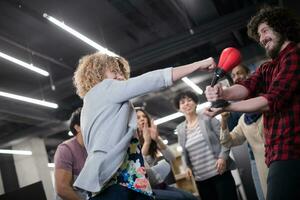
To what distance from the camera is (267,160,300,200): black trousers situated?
1.39m

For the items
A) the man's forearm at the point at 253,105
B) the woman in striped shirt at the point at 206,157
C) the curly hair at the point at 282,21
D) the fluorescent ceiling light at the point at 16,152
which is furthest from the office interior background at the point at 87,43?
the man's forearm at the point at 253,105

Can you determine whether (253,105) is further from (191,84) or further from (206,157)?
(191,84)

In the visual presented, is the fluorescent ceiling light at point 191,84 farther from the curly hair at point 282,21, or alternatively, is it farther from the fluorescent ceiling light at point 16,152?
the curly hair at point 282,21

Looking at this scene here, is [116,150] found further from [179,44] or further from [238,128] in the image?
[179,44]

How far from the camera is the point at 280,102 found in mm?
1497

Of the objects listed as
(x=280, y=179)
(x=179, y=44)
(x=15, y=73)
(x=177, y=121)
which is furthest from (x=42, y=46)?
(x=177, y=121)

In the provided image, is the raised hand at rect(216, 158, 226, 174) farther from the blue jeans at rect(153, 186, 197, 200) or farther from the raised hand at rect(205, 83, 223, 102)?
the raised hand at rect(205, 83, 223, 102)

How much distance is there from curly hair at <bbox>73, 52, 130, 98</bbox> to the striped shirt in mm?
1326

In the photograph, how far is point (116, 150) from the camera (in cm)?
155

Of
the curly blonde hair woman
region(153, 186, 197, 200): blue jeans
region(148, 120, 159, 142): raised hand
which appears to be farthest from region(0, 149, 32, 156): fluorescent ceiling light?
the curly blonde hair woman

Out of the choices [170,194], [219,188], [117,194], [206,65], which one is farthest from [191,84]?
[117,194]

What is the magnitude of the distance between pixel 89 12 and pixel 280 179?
18.8ft

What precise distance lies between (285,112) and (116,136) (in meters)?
0.73

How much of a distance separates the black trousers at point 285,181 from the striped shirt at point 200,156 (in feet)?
4.68
